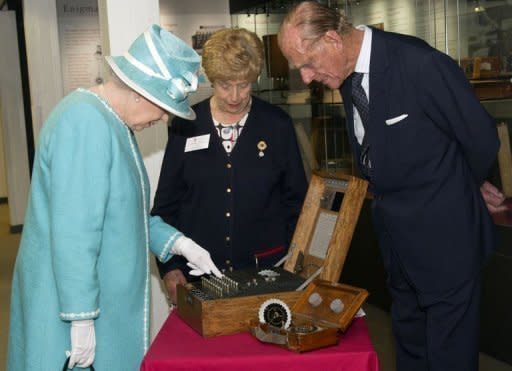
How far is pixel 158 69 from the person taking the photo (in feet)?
6.88

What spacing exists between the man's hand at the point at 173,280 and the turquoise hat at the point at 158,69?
82 centimetres

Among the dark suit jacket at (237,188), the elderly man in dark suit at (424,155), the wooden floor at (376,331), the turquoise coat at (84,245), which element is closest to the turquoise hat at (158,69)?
the turquoise coat at (84,245)

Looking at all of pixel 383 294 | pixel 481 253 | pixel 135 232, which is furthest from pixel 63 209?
pixel 383 294

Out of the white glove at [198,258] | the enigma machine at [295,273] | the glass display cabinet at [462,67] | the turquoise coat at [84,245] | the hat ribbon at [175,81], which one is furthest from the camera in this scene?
the glass display cabinet at [462,67]

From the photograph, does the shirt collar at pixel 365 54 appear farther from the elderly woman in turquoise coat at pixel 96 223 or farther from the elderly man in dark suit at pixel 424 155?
the elderly woman in turquoise coat at pixel 96 223

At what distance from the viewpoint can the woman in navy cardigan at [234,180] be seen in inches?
112

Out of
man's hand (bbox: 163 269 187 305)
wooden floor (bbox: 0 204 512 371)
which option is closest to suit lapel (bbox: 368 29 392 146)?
man's hand (bbox: 163 269 187 305)

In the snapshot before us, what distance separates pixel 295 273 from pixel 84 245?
75 cm

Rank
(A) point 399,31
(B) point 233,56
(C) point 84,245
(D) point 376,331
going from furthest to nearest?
(D) point 376,331, (A) point 399,31, (B) point 233,56, (C) point 84,245

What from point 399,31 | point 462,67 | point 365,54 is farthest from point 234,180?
point 399,31

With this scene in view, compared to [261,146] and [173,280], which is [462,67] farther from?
[173,280]

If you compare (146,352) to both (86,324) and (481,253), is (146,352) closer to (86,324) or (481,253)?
(86,324)

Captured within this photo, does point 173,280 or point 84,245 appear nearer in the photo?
point 84,245

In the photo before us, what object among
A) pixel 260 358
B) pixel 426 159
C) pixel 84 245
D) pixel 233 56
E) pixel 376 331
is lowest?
pixel 376 331
